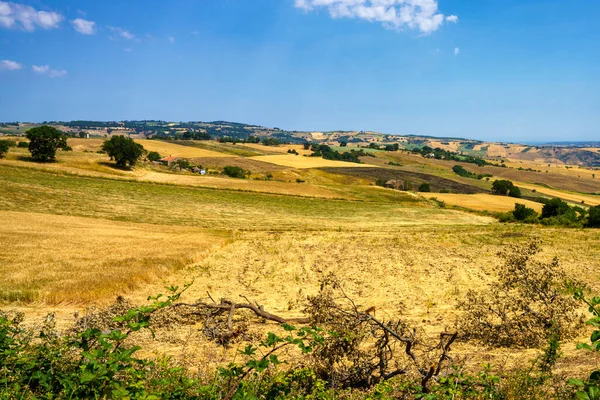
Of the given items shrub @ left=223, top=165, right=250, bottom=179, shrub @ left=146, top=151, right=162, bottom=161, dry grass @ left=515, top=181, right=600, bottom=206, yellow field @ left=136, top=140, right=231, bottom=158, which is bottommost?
dry grass @ left=515, top=181, right=600, bottom=206

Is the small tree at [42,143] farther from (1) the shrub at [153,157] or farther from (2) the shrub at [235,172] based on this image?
(2) the shrub at [235,172]

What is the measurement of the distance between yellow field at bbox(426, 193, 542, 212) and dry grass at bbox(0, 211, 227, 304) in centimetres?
5516

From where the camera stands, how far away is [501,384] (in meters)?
6.53

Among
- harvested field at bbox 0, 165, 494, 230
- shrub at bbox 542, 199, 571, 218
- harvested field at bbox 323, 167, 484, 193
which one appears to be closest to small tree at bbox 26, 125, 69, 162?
harvested field at bbox 0, 165, 494, 230

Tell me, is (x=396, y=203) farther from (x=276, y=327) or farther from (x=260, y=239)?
(x=276, y=327)

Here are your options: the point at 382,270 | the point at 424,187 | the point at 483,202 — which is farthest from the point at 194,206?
the point at 424,187

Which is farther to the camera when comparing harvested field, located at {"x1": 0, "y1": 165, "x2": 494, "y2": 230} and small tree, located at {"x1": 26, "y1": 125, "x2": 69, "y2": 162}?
small tree, located at {"x1": 26, "y1": 125, "x2": 69, "y2": 162}

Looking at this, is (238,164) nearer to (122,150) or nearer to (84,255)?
(122,150)

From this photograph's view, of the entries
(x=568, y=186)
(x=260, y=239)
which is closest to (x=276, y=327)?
(x=260, y=239)

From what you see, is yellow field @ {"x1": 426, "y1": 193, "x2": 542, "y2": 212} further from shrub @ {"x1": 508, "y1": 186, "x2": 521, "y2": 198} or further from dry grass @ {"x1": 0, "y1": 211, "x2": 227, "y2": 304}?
dry grass @ {"x1": 0, "y1": 211, "x2": 227, "y2": 304}

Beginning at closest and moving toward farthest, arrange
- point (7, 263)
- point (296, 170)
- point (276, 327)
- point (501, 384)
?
point (501, 384)
point (276, 327)
point (7, 263)
point (296, 170)

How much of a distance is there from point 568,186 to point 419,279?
126 m

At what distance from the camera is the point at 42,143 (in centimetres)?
6806

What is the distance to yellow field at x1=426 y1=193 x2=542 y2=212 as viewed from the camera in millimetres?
72506
